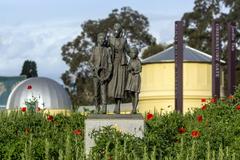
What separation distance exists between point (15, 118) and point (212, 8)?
5115cm

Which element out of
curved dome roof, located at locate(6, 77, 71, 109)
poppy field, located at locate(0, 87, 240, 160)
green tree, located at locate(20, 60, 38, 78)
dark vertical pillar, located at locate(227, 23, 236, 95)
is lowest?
poppy field, located at locate(0, 87, 240, 160)

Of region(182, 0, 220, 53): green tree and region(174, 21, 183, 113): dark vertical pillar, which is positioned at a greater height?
region(182, 0, 220, 53): green tree

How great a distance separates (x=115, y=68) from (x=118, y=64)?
0.32 ft

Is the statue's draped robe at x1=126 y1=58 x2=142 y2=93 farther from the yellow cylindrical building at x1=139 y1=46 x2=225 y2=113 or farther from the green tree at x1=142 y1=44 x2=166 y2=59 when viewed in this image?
the green tree at x1=142 y1=44 x2=166 y2=59

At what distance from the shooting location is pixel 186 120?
20.4 metres

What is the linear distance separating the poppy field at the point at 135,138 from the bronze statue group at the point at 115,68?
1.00 m

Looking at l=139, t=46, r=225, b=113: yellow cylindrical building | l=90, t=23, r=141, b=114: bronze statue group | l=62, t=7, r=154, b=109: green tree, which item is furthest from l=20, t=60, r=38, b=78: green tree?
l=90, t=23, r=141, b=114: bronze statue group

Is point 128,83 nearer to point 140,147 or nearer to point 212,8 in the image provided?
point 140,147

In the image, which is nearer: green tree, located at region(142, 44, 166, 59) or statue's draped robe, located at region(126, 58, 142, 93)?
statue's draped robe, located at region(126, 58, 142, 93)

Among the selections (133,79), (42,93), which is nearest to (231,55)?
(42,93)

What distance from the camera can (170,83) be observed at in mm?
41844

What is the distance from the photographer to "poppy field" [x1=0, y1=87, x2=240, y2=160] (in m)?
13.4

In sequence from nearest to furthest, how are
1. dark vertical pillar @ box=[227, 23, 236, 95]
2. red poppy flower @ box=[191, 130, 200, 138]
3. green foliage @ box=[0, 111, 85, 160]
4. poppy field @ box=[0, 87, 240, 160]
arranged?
poppy field @ box=[0, 87, 240, 160]
green foliage @ box=[0, 111, 85, 160]
red poppy flower @ box=[191, 130, 200, 138]
dark vertical pillar @ box=[227, 23, 236, 95]

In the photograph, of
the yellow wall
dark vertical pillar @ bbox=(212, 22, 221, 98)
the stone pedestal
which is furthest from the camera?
the yellow wall
